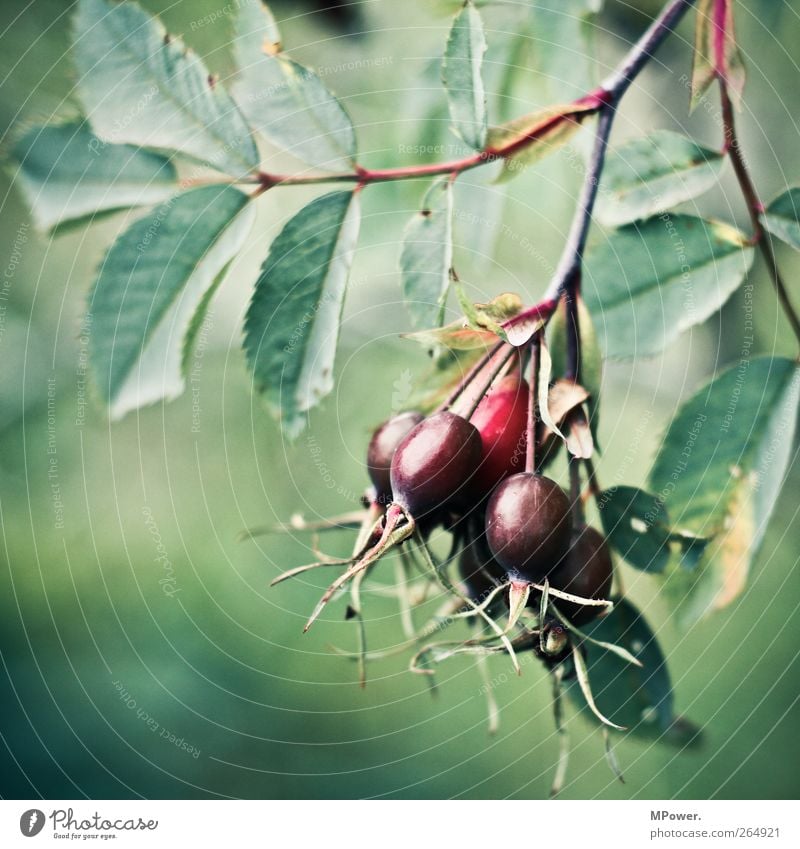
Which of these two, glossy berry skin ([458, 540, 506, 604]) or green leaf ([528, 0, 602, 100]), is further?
green leaf ([528, 0, 602, 100])

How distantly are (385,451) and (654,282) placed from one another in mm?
252

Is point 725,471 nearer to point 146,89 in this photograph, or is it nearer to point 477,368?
point 477,368

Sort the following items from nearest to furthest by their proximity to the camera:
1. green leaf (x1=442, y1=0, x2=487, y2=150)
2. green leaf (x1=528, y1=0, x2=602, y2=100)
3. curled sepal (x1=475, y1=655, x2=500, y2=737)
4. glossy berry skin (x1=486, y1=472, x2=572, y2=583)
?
glossy berry skin (x1=486, y1=472, x2=572, y2=583)
green leaf (x1=442, y1=0, x2=487, y2=150)
green leaf (x1=528, y1=0, x2=602, y2=100)
curled sepal (x1=475, y1=655, x2=500, y2=737)

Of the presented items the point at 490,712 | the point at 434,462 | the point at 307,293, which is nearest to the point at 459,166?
the point at 307,293

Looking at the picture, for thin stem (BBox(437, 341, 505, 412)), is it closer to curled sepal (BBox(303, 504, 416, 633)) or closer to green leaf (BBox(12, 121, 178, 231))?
curled sepal (BBox(303, 504, 416, 633))

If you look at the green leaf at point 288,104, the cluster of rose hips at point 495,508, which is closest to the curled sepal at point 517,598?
the cluster of rose hips at point 495,508

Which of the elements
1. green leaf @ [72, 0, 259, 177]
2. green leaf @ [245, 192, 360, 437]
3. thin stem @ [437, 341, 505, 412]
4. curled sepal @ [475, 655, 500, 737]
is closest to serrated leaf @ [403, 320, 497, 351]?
thin stem @ [437, 341, 505, 412]

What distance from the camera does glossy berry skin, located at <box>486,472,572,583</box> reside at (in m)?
0.41

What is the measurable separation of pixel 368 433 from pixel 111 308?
232 mm

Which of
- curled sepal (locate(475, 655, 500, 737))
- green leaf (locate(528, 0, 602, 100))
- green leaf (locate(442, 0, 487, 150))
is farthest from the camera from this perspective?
curled sepal (locate(475, 655, 500, 737))

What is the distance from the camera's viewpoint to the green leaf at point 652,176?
589 mm

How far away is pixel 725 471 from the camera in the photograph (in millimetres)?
583

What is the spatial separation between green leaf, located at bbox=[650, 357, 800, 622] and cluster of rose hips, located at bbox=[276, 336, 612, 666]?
11 centimetres

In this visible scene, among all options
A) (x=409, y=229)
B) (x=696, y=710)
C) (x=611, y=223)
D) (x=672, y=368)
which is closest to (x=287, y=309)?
(x=409, y=229)
